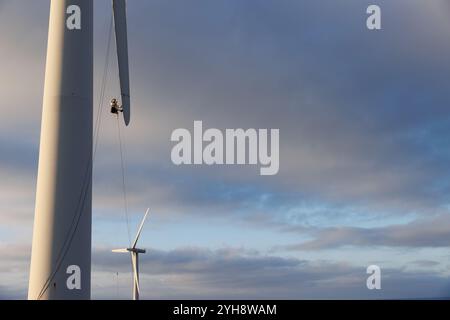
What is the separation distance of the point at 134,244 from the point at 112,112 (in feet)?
127

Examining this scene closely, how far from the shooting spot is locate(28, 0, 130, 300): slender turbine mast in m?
36.3

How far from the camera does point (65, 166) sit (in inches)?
1463

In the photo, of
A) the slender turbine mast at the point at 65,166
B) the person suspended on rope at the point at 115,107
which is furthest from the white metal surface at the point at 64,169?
the person suspended on rope at the point at 115,107

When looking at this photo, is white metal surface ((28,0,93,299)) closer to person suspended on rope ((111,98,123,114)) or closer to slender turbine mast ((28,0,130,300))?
slender turbine mast ((28,0,130,300))

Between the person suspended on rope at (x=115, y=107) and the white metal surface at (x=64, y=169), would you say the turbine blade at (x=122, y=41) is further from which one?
the white metal surface at (x=64, y=169)

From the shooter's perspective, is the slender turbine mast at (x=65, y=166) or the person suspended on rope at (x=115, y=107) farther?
the person suspended on rope at (x=115, y=107)

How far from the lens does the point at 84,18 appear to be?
131ft

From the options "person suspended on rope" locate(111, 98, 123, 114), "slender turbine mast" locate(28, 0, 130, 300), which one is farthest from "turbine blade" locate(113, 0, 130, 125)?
"slender turbine mast" locate(28, 0, 130, 300)

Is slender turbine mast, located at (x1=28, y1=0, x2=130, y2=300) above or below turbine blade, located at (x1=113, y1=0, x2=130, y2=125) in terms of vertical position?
below

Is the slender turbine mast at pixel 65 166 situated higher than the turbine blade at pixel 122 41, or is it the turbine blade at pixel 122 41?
the turbine blade at pixel 122 41

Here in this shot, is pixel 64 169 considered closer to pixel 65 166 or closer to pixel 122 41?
pixel 65 166

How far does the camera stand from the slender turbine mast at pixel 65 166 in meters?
36.3

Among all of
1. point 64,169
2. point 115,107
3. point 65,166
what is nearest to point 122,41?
point 115,107
